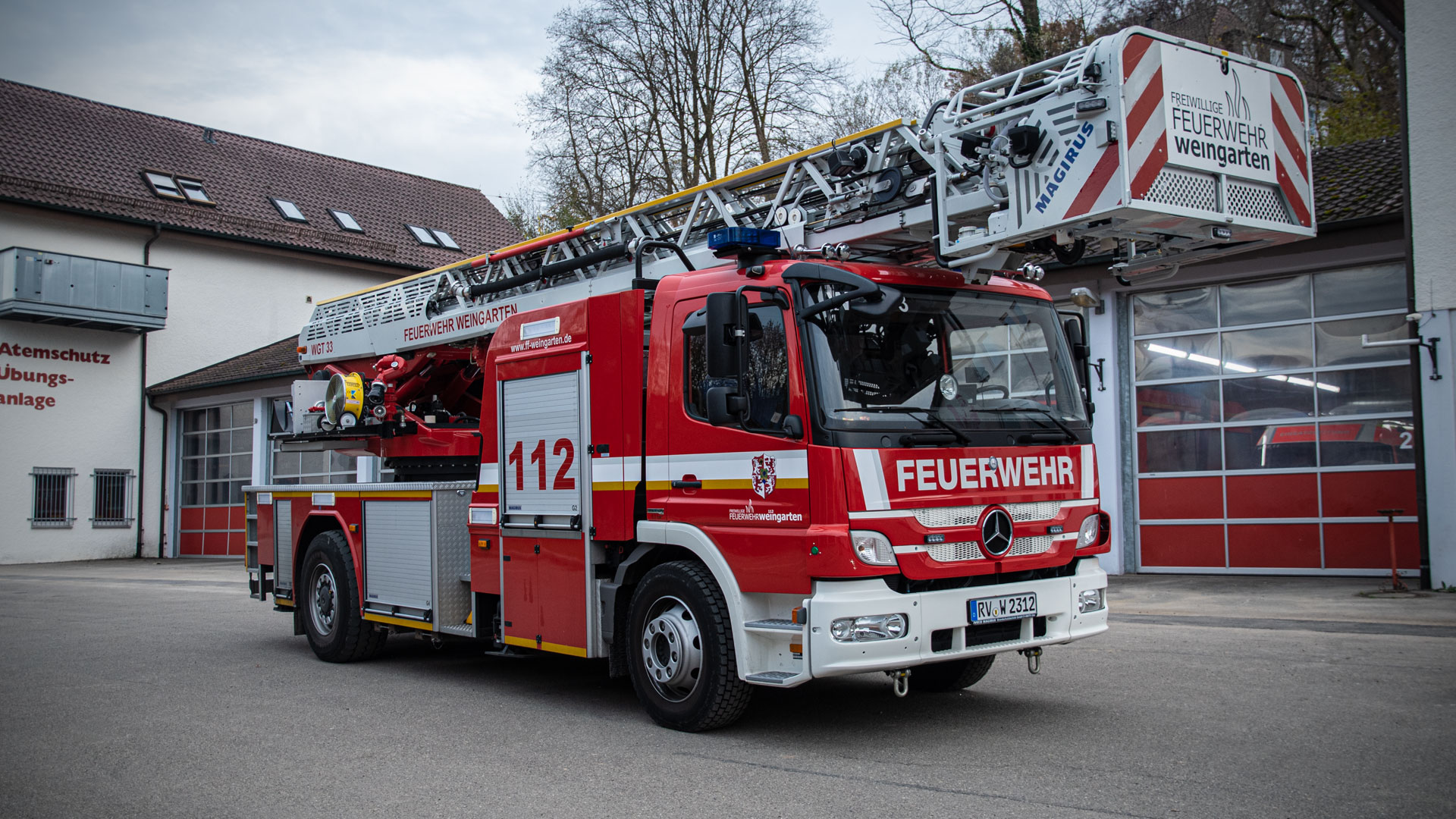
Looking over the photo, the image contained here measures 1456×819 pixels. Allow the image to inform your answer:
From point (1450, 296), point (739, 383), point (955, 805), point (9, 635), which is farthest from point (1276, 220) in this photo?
point (9, 635)

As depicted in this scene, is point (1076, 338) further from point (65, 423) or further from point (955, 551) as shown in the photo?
point (65, 423)

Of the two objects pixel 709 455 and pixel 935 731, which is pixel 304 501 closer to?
pixel 709 455

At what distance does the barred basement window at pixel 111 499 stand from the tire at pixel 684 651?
27255 millimetres

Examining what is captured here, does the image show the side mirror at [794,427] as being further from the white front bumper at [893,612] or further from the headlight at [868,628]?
the headlight at [868,628]

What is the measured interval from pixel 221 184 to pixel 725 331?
30990mm

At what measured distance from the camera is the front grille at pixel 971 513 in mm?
5883

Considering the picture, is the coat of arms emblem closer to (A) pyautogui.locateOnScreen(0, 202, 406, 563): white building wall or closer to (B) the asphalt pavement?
(B) the asphalt pavement

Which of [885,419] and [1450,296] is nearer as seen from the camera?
[885,419]

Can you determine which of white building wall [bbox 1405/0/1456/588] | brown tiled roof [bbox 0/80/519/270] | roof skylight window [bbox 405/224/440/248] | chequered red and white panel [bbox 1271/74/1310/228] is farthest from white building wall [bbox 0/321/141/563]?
chequered red and white panel [bbox 1271/74/1310/228]

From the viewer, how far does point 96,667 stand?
948 cm

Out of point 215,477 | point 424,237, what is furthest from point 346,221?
point 215,477

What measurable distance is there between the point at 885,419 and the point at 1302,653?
4726mm

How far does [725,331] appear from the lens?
5.99 m

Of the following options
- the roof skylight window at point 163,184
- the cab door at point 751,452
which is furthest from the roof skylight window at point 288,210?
the cab door at point 751,452
